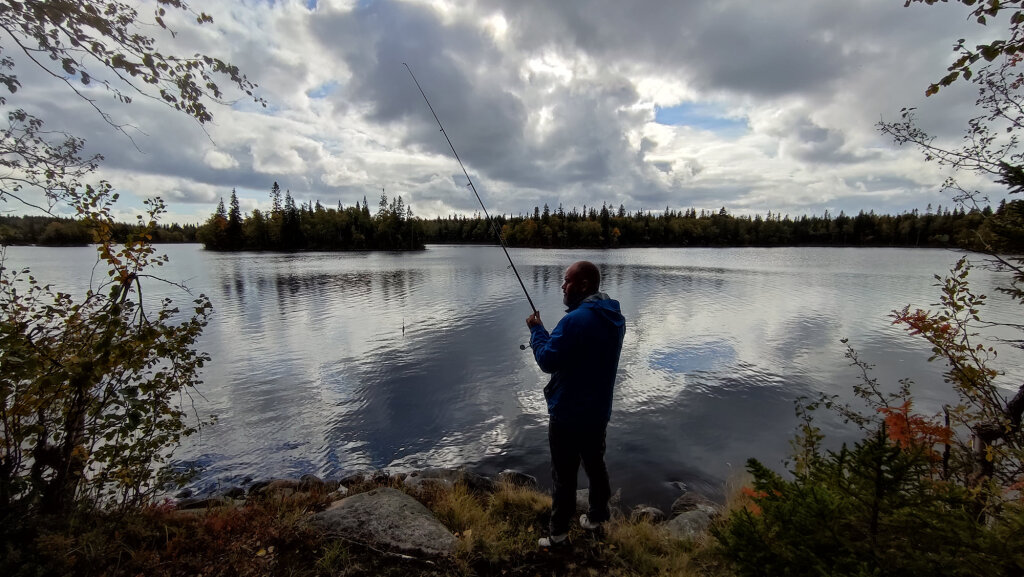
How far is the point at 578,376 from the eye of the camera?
4371 mm

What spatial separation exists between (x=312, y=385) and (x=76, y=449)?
10.9 metres

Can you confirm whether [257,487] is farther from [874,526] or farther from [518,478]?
[874,526]

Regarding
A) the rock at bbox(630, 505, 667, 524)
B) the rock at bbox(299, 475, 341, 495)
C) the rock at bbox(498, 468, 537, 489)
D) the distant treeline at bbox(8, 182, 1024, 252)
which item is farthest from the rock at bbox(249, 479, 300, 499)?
the distant treeline at bbox(8, 182, 1024, 252)

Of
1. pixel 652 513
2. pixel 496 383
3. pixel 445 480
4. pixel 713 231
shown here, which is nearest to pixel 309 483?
pixel 445 480

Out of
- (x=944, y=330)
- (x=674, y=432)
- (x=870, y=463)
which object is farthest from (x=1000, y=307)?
(x=870, y=463)

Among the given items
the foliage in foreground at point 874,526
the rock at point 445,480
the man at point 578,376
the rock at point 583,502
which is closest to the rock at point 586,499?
the rock at point 583,502

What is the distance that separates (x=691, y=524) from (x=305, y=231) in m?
140

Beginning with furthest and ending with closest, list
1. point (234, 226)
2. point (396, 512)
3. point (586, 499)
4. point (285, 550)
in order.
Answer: point (234, 226), point (586, 499), point (396, 512), point (285, 550)

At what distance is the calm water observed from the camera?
10.3 m

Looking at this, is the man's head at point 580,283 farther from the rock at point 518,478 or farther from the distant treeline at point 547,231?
the distant treeline at point 547,231

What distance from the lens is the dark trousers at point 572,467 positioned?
180 inches

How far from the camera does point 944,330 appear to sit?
5.51m

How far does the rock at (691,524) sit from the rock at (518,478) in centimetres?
294

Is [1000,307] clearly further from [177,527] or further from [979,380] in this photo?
[177,527]
